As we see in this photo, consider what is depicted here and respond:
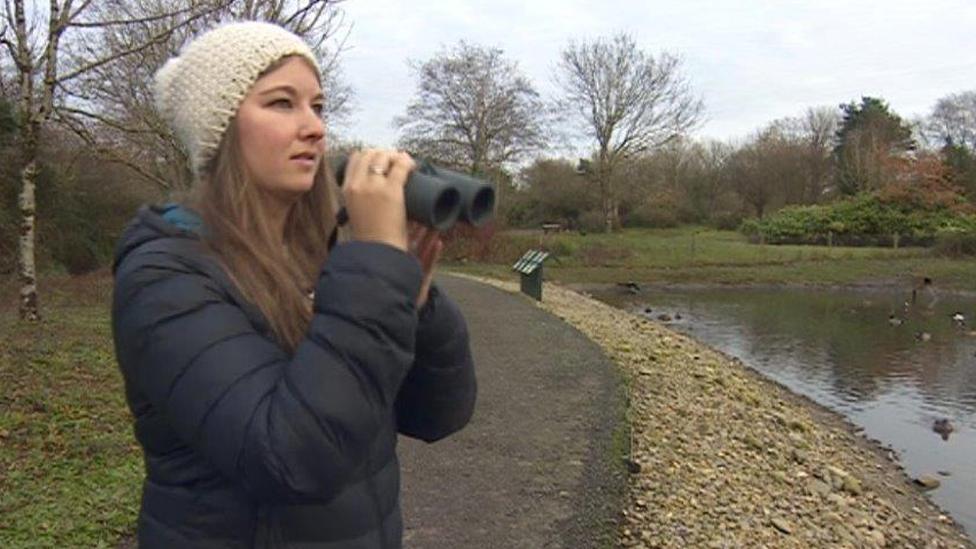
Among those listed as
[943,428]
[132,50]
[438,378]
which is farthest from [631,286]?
[438,378]

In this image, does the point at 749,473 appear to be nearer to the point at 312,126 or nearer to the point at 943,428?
the point at 943,428

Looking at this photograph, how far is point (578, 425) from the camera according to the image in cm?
787

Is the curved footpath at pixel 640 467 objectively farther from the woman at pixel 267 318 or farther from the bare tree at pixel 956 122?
the bare tree at pixel 956 122

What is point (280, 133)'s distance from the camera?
4.83 ft

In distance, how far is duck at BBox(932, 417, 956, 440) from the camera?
→ 11.9m

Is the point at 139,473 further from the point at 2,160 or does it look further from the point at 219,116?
the point at 2,160

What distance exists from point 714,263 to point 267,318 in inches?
1436

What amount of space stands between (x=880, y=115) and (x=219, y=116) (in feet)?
184

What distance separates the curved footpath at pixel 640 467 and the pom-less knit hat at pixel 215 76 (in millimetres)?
3645

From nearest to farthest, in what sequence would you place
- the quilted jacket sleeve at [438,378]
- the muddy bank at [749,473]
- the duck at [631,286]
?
the quilted jacket sleeve at [438,378]
the muddy bank at [749,473]
the duck at [631,286]

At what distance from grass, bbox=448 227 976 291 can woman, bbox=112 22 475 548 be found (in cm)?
2870

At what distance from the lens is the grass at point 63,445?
14.5 ft

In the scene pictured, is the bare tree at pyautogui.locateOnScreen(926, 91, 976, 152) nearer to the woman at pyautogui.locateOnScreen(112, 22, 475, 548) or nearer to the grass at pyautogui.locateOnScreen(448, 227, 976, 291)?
the grass at pyautogui.locateOnScreen(448, 227, 976, 291)

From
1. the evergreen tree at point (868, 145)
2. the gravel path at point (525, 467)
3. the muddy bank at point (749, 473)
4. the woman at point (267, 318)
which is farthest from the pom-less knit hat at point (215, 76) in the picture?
the evergreen tree at point (868, 145)
